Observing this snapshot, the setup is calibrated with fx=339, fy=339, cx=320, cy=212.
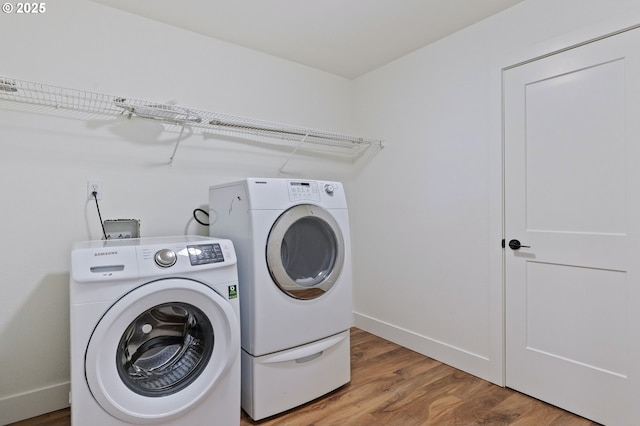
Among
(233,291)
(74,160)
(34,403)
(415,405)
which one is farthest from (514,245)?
(34,403)

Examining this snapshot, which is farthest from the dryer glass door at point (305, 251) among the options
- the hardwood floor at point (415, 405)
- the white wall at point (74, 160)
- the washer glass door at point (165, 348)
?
the white wall at point (74, 160)

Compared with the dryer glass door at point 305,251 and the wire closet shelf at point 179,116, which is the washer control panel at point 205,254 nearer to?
the dryer glass door at point 305,251

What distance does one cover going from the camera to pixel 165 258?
1.42m

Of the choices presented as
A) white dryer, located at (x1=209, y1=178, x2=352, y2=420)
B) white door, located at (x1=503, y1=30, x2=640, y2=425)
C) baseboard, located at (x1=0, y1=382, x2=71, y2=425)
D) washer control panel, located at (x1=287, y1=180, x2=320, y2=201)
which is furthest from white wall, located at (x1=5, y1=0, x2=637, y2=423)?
washer control panel, located at (x1=287, y1=180, x2=320, y2=201)

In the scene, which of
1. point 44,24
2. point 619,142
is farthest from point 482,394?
point 44,24

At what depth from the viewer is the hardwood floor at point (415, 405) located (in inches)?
67.0

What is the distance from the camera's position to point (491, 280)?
6.79 ft

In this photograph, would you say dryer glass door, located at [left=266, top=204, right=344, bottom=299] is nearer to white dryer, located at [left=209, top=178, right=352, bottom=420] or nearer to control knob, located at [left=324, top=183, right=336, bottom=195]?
white dryer, located at [left=209, top=178, right=352, bottom=420]

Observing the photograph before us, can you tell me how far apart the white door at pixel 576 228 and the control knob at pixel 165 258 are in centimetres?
182

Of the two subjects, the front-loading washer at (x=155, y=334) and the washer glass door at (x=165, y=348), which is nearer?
the front-loading washer at (x=155, y=334)

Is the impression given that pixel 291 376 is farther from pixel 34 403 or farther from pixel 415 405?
pixel 34 403

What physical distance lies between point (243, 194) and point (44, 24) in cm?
139

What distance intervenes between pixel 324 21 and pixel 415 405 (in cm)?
232

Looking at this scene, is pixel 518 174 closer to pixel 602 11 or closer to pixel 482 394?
pixel 602 11
